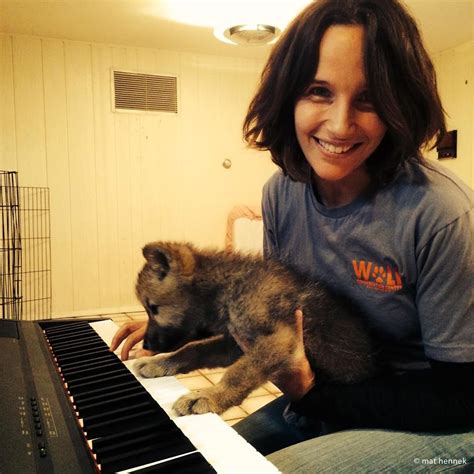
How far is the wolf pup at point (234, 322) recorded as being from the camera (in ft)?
4.67

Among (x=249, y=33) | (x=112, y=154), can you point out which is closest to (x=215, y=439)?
(x=249, y=33)

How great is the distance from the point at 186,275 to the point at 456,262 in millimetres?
892

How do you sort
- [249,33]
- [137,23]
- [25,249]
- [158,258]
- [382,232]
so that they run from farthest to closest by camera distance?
[25,249], [137,23], [249,33], [158,258], [382,232]

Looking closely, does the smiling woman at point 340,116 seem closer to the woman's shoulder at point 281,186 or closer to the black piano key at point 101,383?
the woman's shoulder at point 281,186

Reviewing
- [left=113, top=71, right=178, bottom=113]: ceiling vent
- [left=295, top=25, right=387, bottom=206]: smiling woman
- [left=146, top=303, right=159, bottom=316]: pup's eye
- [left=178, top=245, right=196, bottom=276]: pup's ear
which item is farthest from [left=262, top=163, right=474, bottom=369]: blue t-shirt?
[left=113, top=71, right=178, bottom=113]: ceiling vent

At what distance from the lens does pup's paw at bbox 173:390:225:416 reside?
1136 millimetres

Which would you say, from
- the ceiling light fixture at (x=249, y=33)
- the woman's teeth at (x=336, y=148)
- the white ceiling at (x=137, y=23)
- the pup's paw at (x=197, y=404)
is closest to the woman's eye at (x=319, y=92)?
the woman's teeth at (x=336, y=148)

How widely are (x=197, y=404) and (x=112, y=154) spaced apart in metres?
5.36

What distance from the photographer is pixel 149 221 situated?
6391mm

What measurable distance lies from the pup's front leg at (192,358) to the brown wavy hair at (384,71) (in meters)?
0.74

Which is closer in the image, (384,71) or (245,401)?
(384,71)

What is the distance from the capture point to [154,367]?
1.42m

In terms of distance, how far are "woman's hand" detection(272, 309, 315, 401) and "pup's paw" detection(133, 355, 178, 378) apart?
31 centimetres

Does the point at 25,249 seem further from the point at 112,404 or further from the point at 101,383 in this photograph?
the point at 112,404
